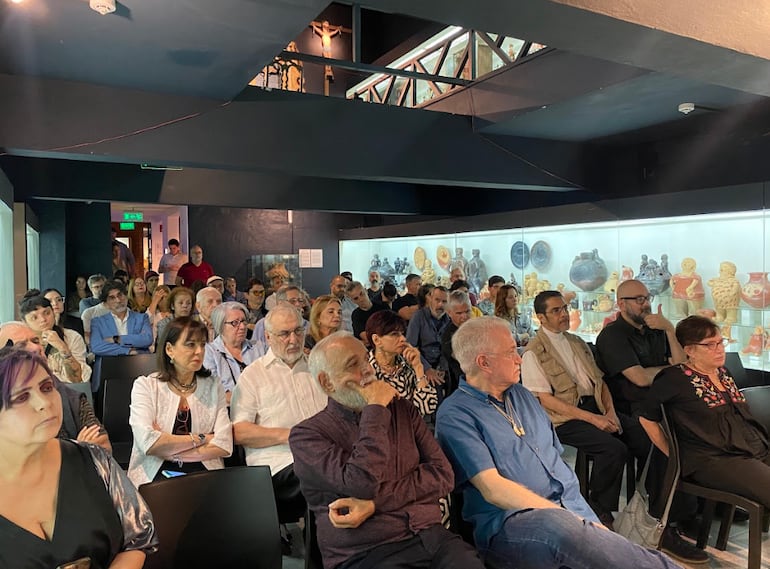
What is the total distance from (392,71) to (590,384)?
3.01 meters

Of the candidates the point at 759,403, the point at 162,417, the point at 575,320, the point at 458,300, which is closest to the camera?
the point at 162,417

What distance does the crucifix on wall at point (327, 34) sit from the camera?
416 inches

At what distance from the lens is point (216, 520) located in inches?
79.9

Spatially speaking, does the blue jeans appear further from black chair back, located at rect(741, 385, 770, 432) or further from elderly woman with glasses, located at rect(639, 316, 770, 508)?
black chair back, located at rect(741, 385, 770, 432)

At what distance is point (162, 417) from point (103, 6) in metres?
1.92

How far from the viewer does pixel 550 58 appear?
4738mm

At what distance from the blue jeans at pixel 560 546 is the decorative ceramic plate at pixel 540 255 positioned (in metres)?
5.26

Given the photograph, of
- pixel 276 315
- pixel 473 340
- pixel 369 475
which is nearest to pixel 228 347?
pixel 276 315

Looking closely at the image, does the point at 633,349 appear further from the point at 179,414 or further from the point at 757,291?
the point at 179,414

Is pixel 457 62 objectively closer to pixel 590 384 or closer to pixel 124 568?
pixel 590 384

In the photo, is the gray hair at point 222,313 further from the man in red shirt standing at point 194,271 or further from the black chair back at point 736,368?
the man in red shirt standing at point 194,271

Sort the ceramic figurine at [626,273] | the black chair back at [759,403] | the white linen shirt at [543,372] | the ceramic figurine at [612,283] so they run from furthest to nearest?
1. the ceramic figurine at [612,283]
2. the ceramic figurine at [626,273]
3. the white linen shirt at [543,372]
4. the black chair back at [759,403]

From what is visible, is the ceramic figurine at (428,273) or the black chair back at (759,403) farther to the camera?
the ceramic figurine at (428,273)

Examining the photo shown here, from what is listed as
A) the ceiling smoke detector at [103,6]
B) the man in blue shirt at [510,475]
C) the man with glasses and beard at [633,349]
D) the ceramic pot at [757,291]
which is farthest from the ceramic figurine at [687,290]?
the ceiling smoke detector at [103,6]
